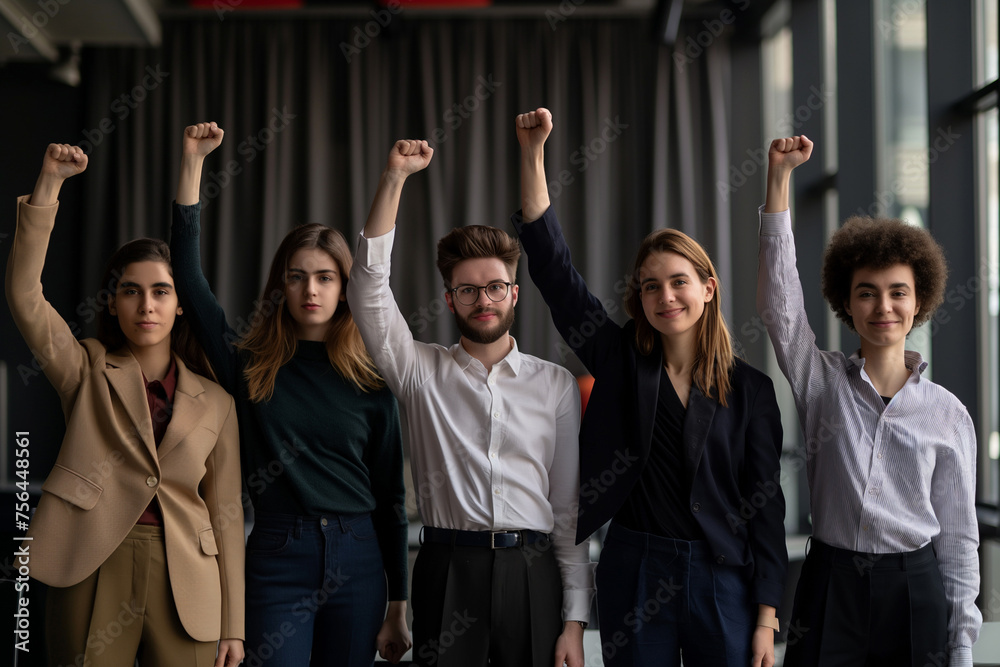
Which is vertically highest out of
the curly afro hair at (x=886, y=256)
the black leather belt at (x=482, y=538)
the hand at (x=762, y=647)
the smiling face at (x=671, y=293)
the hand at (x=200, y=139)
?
the hand at (x=200, y=139)

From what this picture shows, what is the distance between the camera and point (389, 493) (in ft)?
6.16

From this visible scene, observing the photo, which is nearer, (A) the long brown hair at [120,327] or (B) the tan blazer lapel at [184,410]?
(B) the tan blazer lapel at [184,410]

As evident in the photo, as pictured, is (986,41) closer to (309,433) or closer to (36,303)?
(309,433)

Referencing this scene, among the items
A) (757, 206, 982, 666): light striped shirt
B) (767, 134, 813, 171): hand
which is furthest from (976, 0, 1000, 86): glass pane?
(757, 206, 982, 666): light striped shirt

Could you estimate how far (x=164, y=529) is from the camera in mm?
1631

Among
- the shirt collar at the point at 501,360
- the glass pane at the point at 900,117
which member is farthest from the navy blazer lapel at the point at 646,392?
the glass pane at the point at 900,117

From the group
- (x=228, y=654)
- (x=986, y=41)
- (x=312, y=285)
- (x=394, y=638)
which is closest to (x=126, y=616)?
(x=228, y=654)

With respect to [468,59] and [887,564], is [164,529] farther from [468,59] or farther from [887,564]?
[468,59]

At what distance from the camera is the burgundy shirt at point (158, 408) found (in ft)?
5.43

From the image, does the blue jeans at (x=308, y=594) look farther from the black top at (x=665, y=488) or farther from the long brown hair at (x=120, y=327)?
the black top at (x=665, y=488)

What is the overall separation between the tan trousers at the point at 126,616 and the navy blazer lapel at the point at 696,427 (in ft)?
3.66

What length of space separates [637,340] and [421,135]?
11.1 feet

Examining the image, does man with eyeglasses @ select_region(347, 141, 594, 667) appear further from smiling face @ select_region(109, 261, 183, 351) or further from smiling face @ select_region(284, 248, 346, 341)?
smiling face @ select_region(109, 261, 183, 351)

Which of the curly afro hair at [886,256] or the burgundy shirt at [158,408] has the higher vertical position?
the curly afro hair at [886,256]
